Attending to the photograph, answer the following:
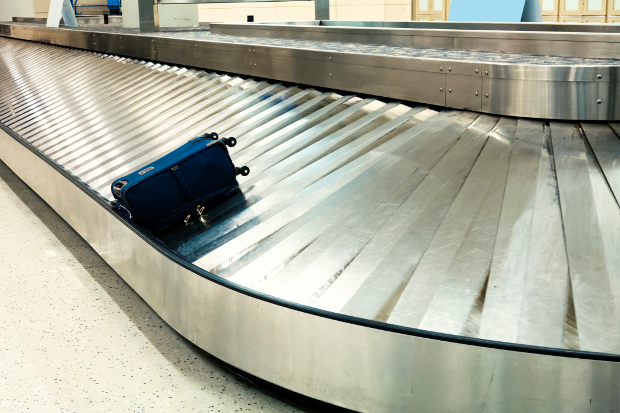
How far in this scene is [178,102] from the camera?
14.4 feet

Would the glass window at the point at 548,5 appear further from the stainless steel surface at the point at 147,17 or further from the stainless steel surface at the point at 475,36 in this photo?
the stainless steel surface at the point at 147,17

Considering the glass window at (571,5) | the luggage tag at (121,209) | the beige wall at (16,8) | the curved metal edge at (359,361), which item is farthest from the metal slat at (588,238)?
the beige wall at (16,8)

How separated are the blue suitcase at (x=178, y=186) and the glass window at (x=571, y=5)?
29.4 ft

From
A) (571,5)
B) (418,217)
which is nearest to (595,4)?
(571,5)

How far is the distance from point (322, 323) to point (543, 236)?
73cm

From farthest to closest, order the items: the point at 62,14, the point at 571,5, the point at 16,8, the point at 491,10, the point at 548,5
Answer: the point at 16,8 → the point at 548,5 → the point at 571,5 → the point at 62,14 → the point at 491,10

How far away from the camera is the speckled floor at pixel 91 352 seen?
2.09 meters

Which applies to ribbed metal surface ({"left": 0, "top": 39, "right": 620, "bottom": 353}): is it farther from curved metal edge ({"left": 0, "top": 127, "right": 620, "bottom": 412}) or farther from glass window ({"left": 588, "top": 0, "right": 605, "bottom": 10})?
glass window ({"left": 588, "top": 0, "right": 605, "bottom": 10})

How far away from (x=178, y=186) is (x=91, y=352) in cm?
73

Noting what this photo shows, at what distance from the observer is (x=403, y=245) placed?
6.64 feet

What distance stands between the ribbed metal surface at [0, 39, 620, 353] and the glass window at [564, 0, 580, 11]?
7811mm

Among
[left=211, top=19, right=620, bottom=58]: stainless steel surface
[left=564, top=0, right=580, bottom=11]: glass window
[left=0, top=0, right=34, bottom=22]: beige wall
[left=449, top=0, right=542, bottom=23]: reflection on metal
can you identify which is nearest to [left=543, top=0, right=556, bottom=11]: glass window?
[left=564, top=0, right=580, bottom=11]: glass window

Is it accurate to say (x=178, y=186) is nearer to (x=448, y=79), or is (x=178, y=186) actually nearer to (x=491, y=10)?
(x=448, y=79)

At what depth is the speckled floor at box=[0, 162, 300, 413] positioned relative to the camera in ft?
6.84
